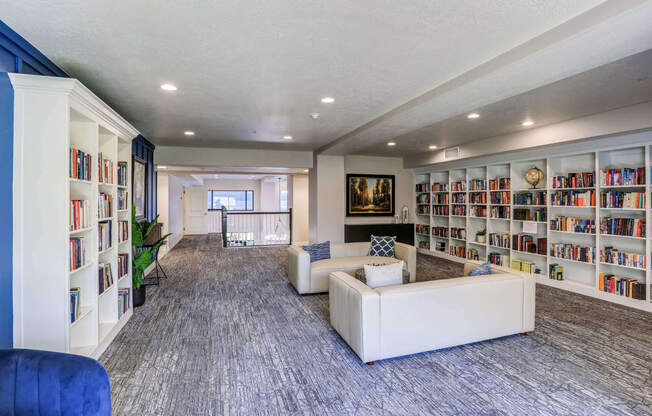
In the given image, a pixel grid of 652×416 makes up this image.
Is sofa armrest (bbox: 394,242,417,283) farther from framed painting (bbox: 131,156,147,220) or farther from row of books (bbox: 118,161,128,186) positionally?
framed painting (bbox: 131,156,147,220)

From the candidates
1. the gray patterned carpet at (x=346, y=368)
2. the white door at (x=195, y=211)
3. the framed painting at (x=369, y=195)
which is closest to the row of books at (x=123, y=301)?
the gray patterned carpet at (x=346, y=368)

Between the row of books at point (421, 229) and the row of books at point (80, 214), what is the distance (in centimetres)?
740

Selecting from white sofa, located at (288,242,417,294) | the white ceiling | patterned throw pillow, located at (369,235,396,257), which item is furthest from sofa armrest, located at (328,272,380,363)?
patterned throw pillow, located at (369,235,396,257)

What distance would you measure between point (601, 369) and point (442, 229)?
547 cm

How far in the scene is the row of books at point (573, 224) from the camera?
4.89m

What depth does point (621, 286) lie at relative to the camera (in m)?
4.41

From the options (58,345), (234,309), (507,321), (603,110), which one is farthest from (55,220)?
(603,110)

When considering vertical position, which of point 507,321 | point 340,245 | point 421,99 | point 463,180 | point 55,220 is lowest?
point 507,321

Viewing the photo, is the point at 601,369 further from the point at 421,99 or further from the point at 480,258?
the point at 480,258

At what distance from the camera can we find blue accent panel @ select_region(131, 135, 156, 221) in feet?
18.6

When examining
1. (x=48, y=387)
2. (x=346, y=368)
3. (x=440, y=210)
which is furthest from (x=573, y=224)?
(x=48, y=387)

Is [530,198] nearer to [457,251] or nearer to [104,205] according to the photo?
[457,251]

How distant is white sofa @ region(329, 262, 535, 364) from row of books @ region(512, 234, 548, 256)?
2.78m

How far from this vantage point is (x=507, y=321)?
3.17 metres
